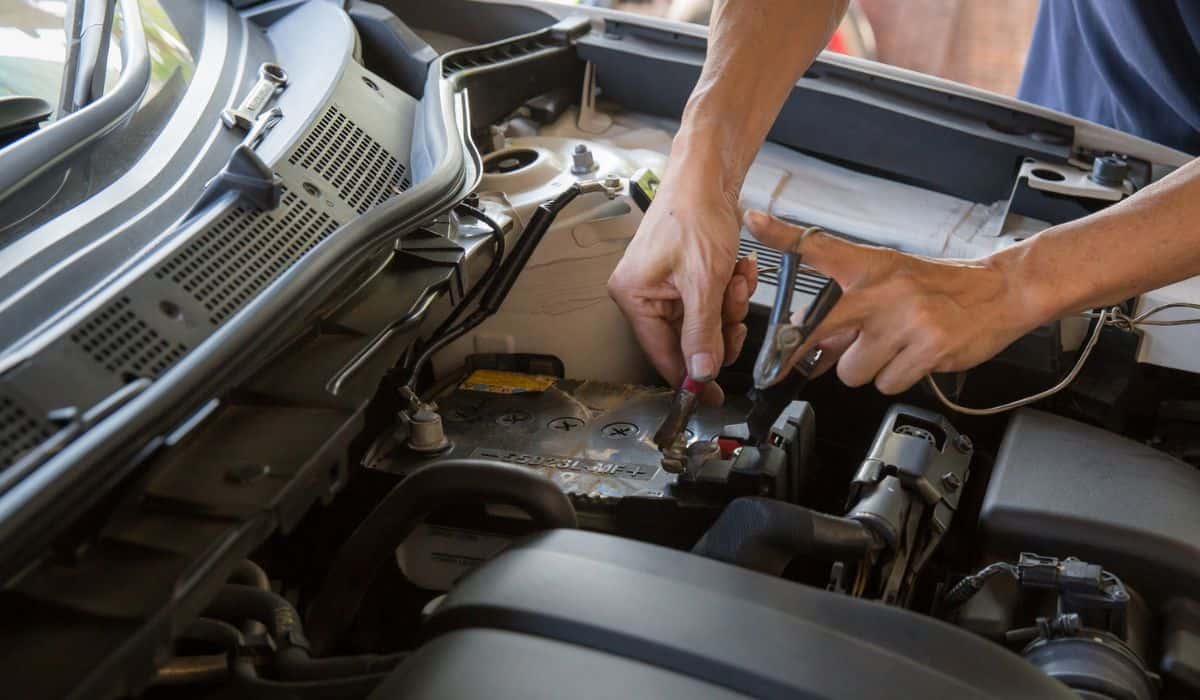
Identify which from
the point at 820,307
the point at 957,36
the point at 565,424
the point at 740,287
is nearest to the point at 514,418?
the point at 565,424

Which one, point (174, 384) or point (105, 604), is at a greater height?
point (174, 384)

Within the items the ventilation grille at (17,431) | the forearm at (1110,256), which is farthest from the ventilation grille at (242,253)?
the forearm at (1110,256)

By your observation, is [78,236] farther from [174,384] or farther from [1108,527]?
[1108,527]

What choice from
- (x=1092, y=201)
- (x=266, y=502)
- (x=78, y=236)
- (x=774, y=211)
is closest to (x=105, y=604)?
(x=266, y=502)

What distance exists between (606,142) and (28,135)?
0.96 m

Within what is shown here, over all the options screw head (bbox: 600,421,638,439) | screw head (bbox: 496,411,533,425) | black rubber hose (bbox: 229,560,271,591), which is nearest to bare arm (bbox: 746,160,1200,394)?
screw head (bbox: 600,421,638,439)

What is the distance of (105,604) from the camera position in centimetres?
70

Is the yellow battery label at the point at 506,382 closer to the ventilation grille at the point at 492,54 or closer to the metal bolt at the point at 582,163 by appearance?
the metal bolt at the point at 582,163

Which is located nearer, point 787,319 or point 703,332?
point 787,319

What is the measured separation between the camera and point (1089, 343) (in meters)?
1.30

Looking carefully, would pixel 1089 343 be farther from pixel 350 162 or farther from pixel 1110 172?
pixel 350 162

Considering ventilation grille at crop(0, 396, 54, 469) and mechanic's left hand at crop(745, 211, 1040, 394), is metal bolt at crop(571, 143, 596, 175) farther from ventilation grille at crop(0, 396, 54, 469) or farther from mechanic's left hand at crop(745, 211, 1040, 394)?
ventilation grille at crop(0, 396, 54, 469)

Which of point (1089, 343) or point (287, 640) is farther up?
point (1089, 343)

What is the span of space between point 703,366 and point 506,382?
31cm
